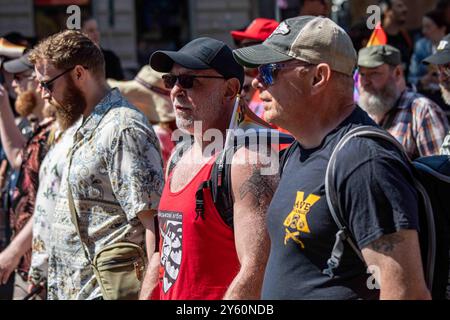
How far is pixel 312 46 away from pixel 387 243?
0.78 metres

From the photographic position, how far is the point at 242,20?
753 inches

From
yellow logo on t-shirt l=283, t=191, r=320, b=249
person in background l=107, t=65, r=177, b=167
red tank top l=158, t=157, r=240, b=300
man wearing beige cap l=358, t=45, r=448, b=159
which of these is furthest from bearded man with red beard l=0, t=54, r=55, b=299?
yellow logo on t-shirt l=283, t=191, r=320, b=249

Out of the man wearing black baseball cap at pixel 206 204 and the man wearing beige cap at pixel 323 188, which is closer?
the man wearing beige cap at pixel 323 188

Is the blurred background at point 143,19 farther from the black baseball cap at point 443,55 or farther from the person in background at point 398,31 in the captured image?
the black baseball cap at point 443,55

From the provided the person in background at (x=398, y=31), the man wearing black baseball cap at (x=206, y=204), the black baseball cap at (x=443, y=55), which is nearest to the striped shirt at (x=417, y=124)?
the black baseball cap at (x=443, y=55)

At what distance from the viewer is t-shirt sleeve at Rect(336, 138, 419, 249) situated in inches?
104

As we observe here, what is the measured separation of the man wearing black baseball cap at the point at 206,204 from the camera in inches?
136

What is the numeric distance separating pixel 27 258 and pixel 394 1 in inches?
231

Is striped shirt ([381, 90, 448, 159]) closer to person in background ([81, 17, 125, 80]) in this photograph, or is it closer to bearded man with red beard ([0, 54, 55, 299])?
bearded man with red beard ([0, 54, 55, 299])

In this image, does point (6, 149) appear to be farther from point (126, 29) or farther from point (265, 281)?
point (126, 29)

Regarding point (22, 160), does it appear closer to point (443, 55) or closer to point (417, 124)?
point (417, 124)

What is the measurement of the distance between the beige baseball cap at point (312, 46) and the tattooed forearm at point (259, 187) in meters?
0.49

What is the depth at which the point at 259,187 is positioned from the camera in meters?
3.50
